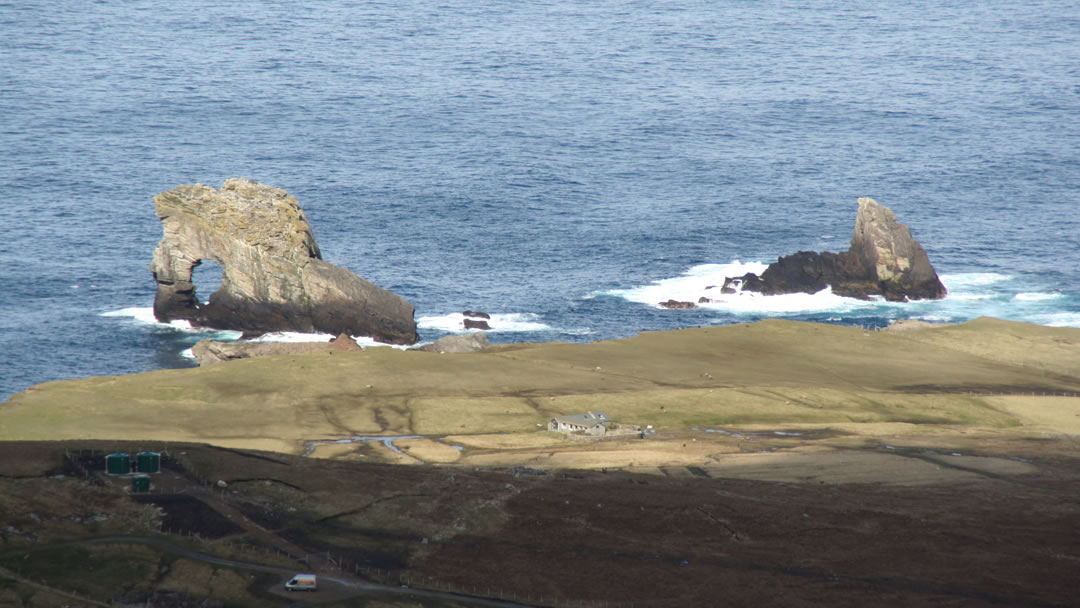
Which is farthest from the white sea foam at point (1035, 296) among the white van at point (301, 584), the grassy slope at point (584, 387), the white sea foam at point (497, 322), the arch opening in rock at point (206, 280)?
the white van at point (301, 584)

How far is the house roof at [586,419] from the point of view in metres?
124

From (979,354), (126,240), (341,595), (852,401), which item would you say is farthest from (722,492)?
(126,240)

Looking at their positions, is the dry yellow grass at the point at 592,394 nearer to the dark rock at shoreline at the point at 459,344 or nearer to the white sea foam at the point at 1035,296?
the dark rock at shoreline at the point at 459,344

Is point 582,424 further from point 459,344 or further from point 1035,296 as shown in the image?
point 1035,296

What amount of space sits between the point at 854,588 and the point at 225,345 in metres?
98.2

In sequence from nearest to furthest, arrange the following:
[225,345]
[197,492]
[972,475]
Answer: [197,492] → [972,475] → [225,345]

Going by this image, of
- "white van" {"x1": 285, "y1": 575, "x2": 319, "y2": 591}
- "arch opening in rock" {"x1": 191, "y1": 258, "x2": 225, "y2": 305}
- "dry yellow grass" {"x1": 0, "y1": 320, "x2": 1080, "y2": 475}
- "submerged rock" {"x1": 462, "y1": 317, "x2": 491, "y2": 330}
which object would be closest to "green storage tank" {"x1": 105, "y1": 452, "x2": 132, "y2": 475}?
"white van" {"x1": 285, "y1": 575, "x2": 319, "y2": 591}

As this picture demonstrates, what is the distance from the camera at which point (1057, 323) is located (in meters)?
174

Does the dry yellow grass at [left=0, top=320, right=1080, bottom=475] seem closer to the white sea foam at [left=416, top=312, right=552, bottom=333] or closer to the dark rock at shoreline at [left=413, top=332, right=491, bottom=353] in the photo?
the dark rock at shoreline at [left=413, top=332, right=491, bottom=353]

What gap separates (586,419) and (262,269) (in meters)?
58.7

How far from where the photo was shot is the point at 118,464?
9125 centimetres

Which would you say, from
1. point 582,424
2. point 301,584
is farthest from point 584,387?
point 301,584

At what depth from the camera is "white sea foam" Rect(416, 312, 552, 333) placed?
6713 inches

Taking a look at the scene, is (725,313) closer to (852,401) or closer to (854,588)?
(852,401)
